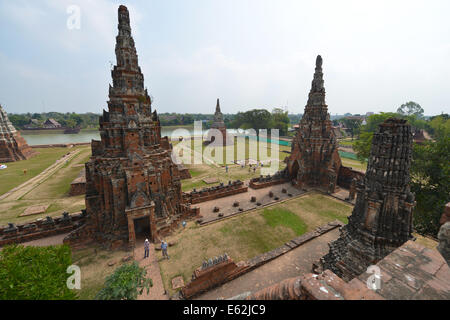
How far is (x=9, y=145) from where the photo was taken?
32.0m

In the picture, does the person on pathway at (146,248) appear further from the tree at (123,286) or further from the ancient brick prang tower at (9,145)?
the ancient brick prang tower at (9,145)

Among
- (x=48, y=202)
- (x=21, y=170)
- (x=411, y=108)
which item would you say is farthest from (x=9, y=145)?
(x=411, y=108)

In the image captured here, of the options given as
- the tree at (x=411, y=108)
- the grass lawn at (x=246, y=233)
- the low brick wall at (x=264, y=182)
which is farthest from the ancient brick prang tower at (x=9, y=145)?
the tree at (x=411, y=108)

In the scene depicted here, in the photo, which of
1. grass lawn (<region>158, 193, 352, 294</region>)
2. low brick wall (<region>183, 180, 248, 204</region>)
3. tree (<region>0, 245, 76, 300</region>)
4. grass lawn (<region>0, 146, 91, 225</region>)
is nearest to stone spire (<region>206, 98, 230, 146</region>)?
low brick wall (<region>183, 180, 248, 204</region>)

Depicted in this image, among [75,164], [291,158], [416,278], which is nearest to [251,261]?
[416,278]

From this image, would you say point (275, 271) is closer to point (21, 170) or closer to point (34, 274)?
point (34, 274)

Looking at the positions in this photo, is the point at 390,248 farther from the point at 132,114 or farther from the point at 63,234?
the point at 63,234

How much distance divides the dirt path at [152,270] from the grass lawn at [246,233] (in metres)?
0.26

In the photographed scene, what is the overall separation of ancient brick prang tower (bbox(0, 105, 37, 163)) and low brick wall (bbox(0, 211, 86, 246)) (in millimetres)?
29278

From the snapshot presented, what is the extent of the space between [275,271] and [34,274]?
29.4 ft

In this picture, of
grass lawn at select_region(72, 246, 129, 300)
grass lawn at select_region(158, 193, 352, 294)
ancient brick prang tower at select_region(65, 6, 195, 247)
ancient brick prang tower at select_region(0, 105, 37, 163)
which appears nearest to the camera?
grass lawn at select_region(72, 246, 129, 300)

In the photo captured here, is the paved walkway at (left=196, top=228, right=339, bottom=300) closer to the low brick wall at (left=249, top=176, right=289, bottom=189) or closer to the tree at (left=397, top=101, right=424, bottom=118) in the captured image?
the low brick wall at (left=249, top=176, right=289, bottom=189)

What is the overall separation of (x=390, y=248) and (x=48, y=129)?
361ft

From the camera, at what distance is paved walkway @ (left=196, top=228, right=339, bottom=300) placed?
27.0ft
